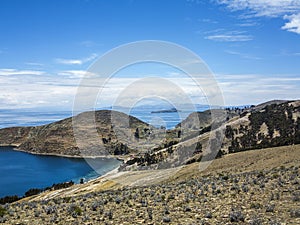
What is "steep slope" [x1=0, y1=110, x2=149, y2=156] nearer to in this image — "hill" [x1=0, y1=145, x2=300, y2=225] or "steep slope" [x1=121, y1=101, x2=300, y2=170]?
"steep slope" [x1=121, y1=101, x2=300, y2=170]

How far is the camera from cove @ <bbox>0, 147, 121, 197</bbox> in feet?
290

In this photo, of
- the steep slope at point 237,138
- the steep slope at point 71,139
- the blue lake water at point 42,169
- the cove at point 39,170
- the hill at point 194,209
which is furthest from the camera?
the steep slope at point 71,139

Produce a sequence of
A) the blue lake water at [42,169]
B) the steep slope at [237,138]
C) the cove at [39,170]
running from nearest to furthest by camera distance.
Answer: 1. the steep slope at [237,138]
2. the blue lake water at [42,169]
3. the cove at [39,170]

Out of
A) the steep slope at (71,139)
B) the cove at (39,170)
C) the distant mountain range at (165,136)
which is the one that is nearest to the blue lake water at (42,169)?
the cove at (39,170)

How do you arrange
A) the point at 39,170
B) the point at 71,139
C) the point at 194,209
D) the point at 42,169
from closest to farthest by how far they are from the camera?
1. the point at 194,209
2. the point at 39,170
3. the point at 42,169
4. the point at 71,139

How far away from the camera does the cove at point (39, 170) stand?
88438 millimetres

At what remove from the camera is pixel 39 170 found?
369ft

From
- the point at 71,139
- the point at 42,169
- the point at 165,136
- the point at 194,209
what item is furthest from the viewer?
the point at 71,139

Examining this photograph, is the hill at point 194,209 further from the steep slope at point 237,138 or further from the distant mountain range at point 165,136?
the steep slope at point 237,138

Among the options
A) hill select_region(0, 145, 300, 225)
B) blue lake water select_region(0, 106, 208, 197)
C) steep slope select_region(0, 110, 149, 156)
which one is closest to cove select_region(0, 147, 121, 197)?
blue lake water select_region(0, 106, 208, 197)

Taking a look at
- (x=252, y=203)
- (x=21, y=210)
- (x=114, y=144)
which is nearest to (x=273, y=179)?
(x=252, y=203)

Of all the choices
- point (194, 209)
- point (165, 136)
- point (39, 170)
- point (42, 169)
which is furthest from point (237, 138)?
point (42, 169)

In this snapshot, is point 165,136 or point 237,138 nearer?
point 237,138

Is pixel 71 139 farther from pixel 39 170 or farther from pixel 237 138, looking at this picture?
pixel 237 138
